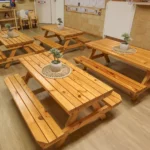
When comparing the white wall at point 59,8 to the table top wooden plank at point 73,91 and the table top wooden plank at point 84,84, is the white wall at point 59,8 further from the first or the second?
the table top wooden plank at point 73,91

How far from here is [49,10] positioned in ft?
20.7

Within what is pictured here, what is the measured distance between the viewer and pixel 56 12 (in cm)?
640

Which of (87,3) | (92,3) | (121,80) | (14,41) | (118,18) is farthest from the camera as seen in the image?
(87,3)

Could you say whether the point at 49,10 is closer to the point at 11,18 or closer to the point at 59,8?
the point at 59,8

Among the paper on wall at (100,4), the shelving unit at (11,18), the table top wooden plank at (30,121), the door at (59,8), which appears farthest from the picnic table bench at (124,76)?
the door at (59,8)

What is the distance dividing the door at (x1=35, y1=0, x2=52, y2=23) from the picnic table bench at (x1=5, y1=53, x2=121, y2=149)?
5099 millimetres

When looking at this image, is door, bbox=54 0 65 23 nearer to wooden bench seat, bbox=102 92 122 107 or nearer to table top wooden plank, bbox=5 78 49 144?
table top wooden plank, bbox=5 78 49 144

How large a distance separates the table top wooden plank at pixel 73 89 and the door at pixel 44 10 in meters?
5.21

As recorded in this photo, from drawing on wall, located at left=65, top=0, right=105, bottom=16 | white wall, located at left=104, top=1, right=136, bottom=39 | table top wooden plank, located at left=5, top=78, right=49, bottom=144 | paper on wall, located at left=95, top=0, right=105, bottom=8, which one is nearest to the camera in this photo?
table top wooden plank, located at left=5, top=78, right=49, bottom=144

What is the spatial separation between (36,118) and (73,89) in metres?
0.44

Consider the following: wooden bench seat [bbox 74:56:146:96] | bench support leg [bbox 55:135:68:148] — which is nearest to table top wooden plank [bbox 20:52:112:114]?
bench support leg [bbox 55:135:68:148]

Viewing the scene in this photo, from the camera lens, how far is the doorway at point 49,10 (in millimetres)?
6090

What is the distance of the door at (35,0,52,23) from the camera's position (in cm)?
609

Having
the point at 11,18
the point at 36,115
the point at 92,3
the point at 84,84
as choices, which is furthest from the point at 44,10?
the point at 36,115
